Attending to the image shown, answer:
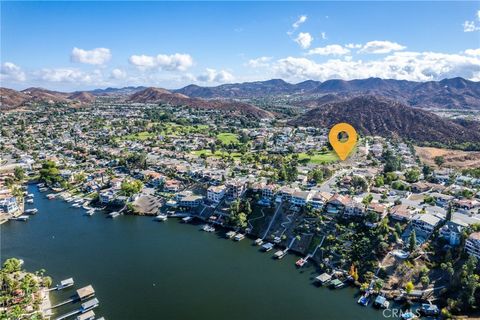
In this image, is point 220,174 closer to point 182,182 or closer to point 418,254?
point 182,182

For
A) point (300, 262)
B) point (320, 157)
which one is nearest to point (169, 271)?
point (300, 262)

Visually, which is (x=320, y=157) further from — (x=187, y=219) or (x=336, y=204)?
(x=187, y=219)

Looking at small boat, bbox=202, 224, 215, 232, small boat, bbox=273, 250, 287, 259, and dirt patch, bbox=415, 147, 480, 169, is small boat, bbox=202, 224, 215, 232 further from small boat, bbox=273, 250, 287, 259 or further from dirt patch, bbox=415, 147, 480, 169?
dirt patch, bbox=415, 147, 480, 169

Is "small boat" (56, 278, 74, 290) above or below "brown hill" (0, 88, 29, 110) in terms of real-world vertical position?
below

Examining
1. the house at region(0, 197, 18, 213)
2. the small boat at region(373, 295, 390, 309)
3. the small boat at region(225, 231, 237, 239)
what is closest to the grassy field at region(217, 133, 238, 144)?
the small boat at region(225, 231, 237, 239)

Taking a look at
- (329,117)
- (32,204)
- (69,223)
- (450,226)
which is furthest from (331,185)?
(329,117)

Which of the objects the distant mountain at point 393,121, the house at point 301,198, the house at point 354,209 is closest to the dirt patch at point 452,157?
the distant mountain at point 393,121
